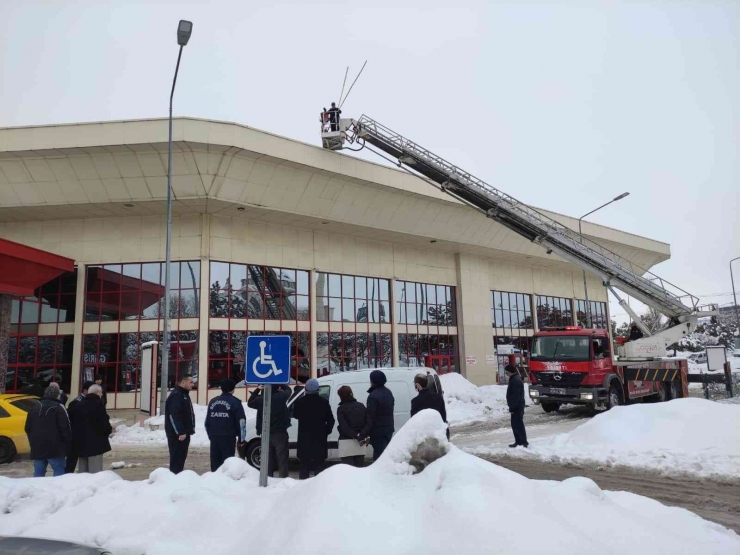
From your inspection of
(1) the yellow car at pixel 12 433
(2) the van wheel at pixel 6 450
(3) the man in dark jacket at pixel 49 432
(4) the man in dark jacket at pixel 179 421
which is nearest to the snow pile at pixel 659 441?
(4) the man in dark jacket at pixel 179 421

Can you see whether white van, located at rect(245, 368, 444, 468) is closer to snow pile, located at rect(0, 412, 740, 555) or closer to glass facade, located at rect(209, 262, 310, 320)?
snow pile, located at rect(0, 412, 740, 555)

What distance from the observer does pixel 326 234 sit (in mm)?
28109

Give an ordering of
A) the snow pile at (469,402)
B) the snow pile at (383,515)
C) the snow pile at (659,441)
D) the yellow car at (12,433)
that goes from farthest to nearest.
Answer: the snow pile at (469,402) < the yellow car at (12,433) < the snow pile at (659,441) < the snow pile at (383,515)

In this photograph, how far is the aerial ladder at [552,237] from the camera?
2130 centimetres

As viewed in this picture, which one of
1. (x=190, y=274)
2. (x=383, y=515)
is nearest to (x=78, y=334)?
(x=190, y=274)

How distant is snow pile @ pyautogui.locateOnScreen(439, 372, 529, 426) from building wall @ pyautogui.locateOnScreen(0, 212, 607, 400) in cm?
474

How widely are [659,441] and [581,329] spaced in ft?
24.5

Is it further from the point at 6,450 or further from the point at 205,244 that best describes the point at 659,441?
the point at 205,244

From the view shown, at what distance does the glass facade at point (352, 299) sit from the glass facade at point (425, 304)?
41.5 inches

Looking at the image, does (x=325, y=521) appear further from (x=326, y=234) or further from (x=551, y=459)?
(x=326, y=234)

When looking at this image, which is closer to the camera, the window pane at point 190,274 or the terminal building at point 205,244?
the terminal building at point 205,244

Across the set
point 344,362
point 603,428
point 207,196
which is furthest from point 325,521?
point 344,362

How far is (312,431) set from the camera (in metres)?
7.88

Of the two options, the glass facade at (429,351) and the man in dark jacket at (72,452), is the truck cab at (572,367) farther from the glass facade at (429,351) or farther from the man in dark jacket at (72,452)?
the man in dark jacket at (72,452)
